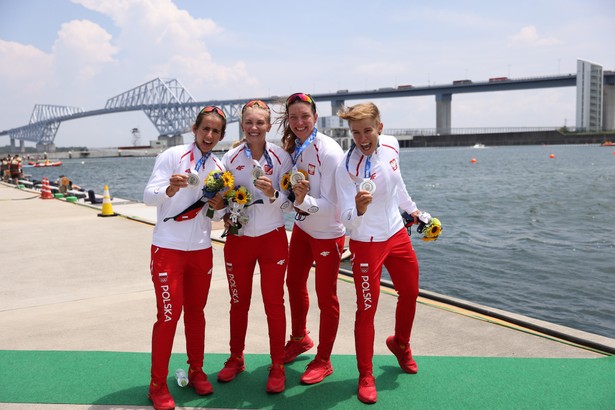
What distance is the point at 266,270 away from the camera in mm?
3896

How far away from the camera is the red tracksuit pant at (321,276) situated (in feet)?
13.0

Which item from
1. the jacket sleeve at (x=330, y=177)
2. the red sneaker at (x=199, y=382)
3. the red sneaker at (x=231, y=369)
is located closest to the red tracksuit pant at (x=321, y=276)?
the jacket sleeve at (x=330, y=177)

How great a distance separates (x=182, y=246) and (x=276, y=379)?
1.22 m

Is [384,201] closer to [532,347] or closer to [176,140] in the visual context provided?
[532,347]

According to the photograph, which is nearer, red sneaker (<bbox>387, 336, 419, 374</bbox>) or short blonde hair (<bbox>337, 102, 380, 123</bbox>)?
short blonde hair (<bbox>337, 102, 380, 123</bbox>)

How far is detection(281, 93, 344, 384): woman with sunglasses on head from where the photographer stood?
382cm

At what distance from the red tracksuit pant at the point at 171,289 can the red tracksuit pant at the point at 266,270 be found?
0.20 metres

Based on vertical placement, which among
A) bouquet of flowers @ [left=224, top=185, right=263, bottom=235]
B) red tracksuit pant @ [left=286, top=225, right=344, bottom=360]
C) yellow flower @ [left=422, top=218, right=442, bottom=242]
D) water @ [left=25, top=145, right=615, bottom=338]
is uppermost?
bouquet of flowers @ [left=224, top=185, right=263, bottom=235]

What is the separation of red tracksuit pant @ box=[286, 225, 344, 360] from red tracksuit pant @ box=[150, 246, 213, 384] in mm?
743

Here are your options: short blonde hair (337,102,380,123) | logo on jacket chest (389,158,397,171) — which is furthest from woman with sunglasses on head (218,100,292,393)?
logo on jacket chest (389,158,397,171)

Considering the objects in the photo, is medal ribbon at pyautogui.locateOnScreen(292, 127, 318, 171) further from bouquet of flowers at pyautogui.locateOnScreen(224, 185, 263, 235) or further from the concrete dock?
the concrete dock

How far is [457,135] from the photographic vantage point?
14012 centimetres

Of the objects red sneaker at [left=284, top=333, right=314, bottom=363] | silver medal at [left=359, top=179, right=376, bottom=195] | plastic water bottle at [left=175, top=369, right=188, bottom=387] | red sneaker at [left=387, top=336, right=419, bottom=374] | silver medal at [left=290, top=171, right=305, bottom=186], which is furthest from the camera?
red sneaker at [left=284, top=333, right=314, bottom=363]

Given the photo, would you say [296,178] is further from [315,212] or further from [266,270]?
[266,270]
